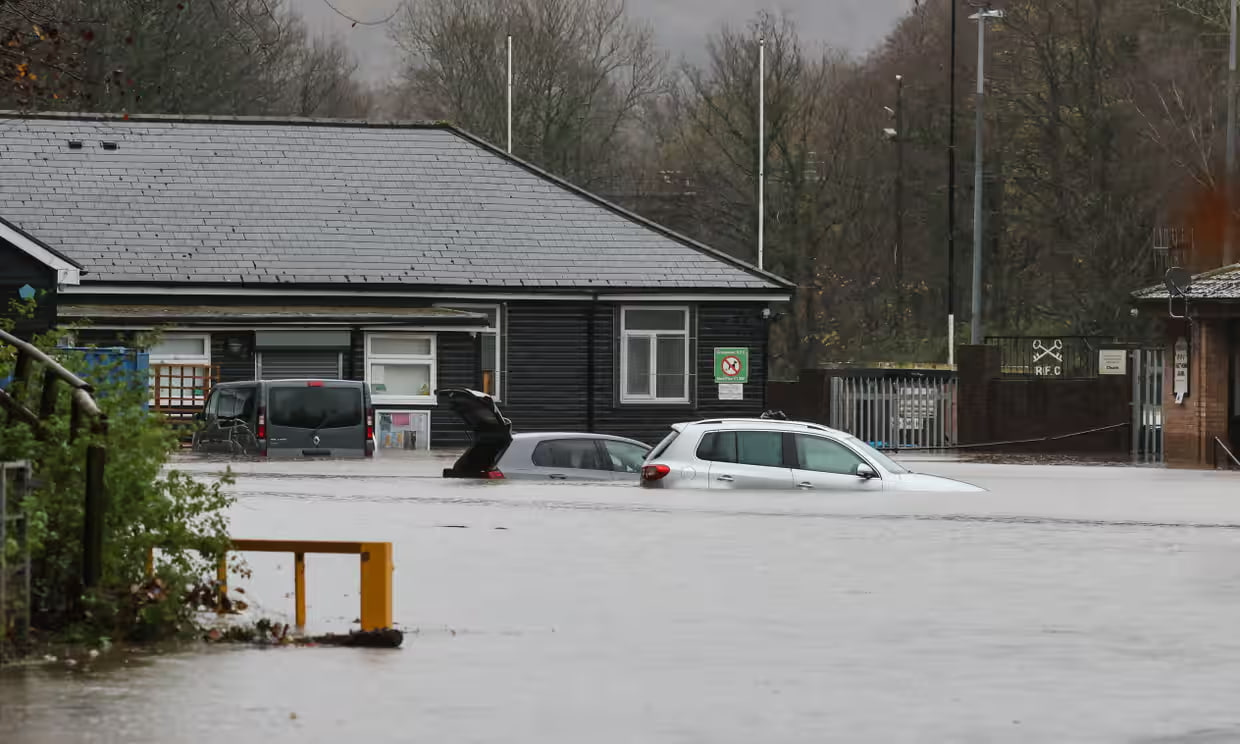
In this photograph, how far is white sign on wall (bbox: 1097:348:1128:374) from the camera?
47.1 m

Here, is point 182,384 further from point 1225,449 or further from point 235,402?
point 1225,449

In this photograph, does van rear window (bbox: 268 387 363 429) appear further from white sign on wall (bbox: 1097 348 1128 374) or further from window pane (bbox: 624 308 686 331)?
white sign on wall (bbox: 1097 348 1128 374)

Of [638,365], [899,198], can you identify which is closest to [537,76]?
[899,198]

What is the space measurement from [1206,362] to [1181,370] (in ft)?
2.72

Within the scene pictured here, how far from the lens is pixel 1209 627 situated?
17281 mm

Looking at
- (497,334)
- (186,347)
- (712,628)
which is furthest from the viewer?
(497,334)

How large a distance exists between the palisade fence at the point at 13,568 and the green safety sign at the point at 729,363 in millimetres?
32953

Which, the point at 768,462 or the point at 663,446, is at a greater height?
the point at 663,446

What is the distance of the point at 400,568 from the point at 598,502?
4786mm

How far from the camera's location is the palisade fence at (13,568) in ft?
44.0

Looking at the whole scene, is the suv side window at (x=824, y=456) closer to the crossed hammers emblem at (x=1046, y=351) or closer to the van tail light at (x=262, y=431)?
the van tail light at (x=262, y=431)

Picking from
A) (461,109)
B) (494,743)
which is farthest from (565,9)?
(494,743)

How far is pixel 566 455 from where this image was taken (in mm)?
27359

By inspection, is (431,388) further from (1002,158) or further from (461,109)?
(461,109)
